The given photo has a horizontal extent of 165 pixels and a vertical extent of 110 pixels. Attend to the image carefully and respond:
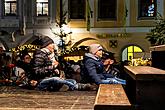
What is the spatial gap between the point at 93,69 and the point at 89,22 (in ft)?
57.3

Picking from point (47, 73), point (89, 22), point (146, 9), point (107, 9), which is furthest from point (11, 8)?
point (47, 73)

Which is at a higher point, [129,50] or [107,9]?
[107,9]

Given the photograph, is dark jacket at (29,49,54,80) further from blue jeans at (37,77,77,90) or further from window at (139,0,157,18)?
window at (139,0,157,18)

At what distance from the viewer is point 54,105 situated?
654 cm

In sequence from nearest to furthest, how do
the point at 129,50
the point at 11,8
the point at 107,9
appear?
the point at 129,50 < the point at 107,9 < the point at 11,8

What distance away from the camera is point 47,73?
9805mm

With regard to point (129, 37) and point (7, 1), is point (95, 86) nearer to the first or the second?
point (129, 37)

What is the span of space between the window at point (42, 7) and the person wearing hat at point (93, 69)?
1803 centimetres

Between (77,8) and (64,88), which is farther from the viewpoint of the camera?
(77,8)

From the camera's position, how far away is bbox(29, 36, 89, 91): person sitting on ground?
958cm

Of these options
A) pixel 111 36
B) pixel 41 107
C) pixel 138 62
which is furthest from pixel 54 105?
pixel 111 36

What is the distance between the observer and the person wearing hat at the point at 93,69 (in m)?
9.68

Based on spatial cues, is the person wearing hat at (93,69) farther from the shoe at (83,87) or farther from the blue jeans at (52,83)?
the blue jeans at (52,83)

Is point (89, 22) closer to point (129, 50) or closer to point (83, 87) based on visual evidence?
point (129, 50)
